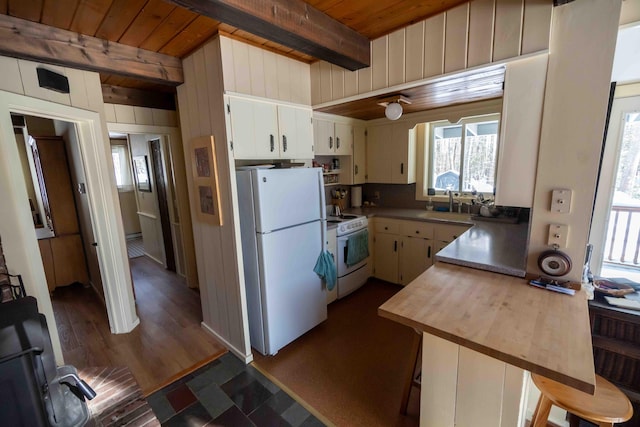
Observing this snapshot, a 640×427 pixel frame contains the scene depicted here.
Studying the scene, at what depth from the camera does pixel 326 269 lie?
8.82 ft

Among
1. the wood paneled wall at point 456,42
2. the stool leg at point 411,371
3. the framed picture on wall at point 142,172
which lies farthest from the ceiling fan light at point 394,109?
the framed picture on wall at point 142,172

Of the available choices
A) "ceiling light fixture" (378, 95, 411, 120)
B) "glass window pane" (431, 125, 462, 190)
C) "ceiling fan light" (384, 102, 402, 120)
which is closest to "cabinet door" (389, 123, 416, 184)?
"glass window pane" (431, 125, 462, 190)

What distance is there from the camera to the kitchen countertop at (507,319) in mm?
978

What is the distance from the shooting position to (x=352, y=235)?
3.22 metres

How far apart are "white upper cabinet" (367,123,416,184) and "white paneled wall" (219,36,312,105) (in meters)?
1.52

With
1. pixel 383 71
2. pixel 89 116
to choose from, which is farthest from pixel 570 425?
pixel 89 116

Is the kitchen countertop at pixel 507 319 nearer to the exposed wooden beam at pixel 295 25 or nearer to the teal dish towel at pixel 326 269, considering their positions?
the teal dish towel at pixel 326 269

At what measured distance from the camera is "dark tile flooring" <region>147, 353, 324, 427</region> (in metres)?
1.78

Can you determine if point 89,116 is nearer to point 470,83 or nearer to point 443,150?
point 470,83

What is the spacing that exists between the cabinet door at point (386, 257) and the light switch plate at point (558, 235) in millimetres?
1939

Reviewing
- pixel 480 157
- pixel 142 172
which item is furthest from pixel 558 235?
pixel 142 172

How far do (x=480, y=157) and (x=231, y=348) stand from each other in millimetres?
3407

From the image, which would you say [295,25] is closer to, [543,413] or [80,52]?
[80,52]

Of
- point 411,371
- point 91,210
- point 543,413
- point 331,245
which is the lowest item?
point 411,371
